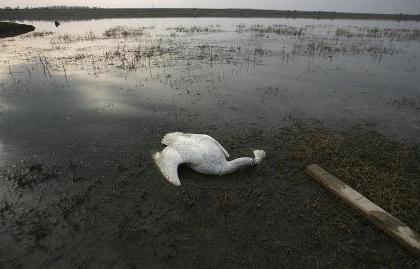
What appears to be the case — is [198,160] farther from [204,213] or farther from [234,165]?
[204,213]

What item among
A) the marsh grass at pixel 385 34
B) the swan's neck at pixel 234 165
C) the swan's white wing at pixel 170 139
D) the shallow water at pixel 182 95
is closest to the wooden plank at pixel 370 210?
the swan's neck at pixel 234 165

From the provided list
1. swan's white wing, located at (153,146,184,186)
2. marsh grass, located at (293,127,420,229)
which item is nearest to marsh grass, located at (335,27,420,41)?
marsh grass, located at (293,127,420,229)

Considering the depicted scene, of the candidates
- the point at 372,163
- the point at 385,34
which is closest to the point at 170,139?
the point at 372,163

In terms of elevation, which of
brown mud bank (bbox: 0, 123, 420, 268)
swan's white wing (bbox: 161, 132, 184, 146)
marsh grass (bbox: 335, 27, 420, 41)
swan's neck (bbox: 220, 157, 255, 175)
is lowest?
brown mud bank (bbox: 0, 123, 420, 268)

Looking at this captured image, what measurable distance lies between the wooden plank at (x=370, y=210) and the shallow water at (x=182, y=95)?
2.39 m

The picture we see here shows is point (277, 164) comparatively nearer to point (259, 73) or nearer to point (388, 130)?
point (388, 130)

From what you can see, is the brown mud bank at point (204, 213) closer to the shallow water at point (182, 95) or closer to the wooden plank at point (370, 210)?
the wooden plank at point (370, 210)

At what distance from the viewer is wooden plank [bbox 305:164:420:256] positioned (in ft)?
14.0

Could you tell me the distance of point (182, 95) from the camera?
416 inches

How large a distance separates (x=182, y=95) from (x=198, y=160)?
5.09 metres

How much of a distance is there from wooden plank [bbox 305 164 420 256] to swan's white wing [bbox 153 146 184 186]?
8.38 feet

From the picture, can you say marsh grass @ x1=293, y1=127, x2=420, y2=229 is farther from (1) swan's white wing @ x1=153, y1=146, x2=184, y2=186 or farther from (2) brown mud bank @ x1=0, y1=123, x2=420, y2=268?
(1) swan's white wing @ x1=153, y1=146, x2=184, y2=186

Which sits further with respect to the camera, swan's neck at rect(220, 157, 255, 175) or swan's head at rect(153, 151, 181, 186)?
swan's neck at rect(220, 157, 255, 175)

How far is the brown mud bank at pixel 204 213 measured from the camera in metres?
4.23
